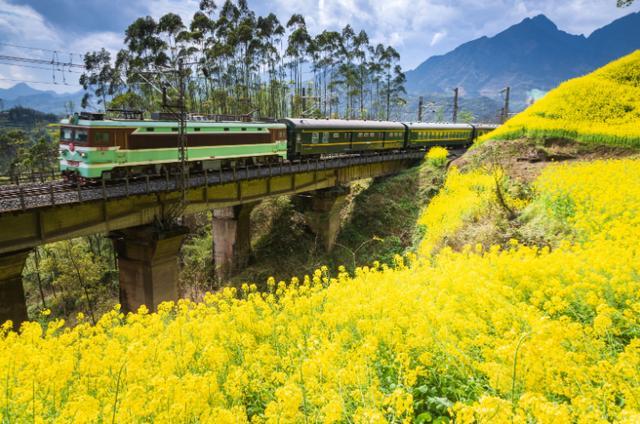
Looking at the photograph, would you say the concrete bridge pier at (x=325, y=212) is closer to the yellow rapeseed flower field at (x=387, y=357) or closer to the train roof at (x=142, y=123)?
the train roof at (x=142, y=123)

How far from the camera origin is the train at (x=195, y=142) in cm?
1291

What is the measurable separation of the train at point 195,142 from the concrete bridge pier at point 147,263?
249cm

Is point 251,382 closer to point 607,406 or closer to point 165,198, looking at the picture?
point 607,406

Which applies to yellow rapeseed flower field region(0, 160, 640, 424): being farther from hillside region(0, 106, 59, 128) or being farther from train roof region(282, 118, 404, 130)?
hillside region(0, 106, 59, 128)

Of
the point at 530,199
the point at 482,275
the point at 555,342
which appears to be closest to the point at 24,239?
the point at 482,275

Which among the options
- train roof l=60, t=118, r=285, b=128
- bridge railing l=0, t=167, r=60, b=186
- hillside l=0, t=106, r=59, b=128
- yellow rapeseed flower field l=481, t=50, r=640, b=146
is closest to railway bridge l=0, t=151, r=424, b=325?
bridge railing l=0, t=167, r=60, b=186

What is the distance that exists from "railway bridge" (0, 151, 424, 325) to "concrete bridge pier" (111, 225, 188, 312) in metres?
0.04

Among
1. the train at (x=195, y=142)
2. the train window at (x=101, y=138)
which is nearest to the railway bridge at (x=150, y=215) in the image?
the train at (x=195, y=142)

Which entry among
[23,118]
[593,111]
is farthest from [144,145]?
[23,118]

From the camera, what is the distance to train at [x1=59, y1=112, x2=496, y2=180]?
12.9m

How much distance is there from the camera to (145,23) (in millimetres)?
37188

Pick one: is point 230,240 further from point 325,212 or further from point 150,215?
point 150,215

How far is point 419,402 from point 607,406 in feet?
5.32

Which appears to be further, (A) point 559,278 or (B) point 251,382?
(A) point 559,278
